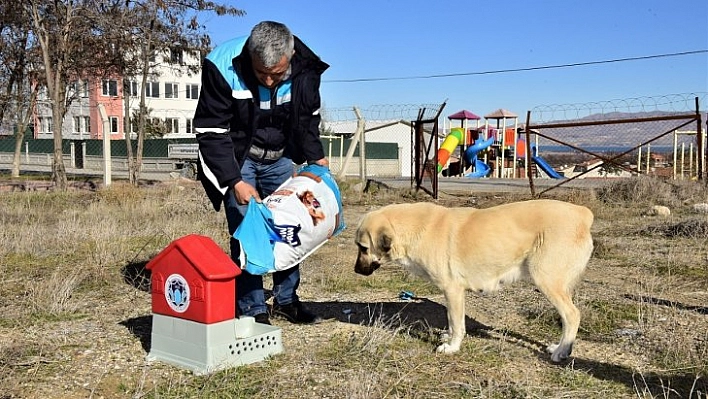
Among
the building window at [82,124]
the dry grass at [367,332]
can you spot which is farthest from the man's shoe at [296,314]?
the building window at [82,124]

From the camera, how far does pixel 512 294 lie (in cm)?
569

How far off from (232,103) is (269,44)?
0.50 metres

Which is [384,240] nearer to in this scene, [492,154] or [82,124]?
[492,154]

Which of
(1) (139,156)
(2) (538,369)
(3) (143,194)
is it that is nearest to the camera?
(2) (538,369)

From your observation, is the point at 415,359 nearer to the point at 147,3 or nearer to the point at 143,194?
the point at 143,194

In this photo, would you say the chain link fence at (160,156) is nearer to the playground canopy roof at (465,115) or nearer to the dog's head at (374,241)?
the playground canopy roof at (465,115)

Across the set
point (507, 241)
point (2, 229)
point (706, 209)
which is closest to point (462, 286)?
point (507, 241)

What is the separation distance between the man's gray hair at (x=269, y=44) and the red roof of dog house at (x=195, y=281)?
1.09m

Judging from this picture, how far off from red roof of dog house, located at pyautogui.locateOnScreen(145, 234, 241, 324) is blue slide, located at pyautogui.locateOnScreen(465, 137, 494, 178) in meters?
27.8

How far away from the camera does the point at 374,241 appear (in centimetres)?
436

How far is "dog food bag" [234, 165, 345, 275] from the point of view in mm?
3918

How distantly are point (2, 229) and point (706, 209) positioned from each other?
35.0 feet

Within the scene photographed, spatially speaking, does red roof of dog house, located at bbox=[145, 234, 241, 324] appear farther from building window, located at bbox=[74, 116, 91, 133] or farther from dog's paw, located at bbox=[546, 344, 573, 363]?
building window, located at bbox=[74, 116, 91, 133]

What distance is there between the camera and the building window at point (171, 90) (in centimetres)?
5781
